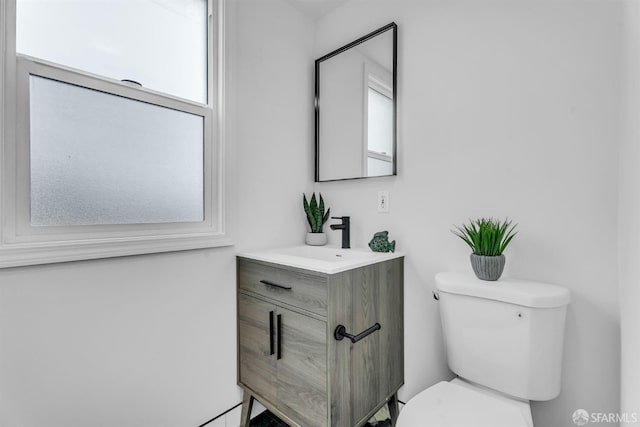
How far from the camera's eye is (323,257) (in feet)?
5.28

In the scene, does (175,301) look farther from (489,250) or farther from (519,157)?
(519,157)

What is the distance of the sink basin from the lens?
113 cm

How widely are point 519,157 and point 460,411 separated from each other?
36.7 inches

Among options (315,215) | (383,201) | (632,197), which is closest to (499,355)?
(632,197)

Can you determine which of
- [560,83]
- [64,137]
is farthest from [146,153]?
[560,83]

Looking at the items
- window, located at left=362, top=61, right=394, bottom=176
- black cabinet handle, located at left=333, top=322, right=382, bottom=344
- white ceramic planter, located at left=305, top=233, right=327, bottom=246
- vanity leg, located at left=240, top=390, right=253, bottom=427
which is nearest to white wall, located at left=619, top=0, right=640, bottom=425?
black cabinet handle, located at left=333, top=322, right=382, bottom=344

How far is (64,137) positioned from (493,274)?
1.58 meters

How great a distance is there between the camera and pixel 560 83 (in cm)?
107

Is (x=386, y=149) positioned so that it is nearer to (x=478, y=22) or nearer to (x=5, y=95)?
(x=478, y=22)

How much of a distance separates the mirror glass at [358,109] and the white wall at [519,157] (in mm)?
74

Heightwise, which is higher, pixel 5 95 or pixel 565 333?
pixel 5 95

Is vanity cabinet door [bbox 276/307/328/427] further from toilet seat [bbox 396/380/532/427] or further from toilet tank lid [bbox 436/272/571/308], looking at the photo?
toilet tank lid [bbox 436/272/571/308]

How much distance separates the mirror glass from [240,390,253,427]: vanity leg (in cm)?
118

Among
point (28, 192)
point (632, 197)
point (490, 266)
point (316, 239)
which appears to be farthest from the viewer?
point (316, 239)
